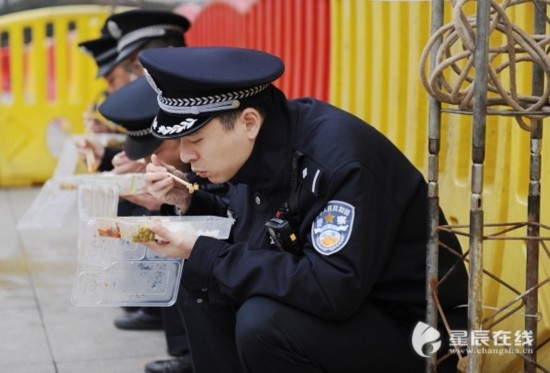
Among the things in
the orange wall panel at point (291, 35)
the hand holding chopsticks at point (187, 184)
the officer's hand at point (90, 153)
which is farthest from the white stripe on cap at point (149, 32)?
the hand holding chopsticks at point (187, 184)

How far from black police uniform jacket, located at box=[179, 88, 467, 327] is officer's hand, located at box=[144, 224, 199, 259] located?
0.9 inches

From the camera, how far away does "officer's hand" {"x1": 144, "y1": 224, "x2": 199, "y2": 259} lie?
2.83 metres

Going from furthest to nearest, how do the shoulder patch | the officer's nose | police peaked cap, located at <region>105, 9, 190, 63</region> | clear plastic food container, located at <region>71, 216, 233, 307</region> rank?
police peaked cap, located at <region>105, 9, 190, 63</region> < clear plastic food container, located at <region>71, 216, 233, 307</region> < the officer's nose < the shoulder patch

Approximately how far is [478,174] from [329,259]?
449mm

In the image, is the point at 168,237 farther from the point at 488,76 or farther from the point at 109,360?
the point at 109,360

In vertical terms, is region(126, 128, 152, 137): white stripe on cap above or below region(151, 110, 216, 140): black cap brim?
below

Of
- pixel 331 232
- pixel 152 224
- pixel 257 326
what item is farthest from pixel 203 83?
pixel 257 326

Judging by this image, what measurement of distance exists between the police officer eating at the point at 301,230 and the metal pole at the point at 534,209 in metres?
0.20

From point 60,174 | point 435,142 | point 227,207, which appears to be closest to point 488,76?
point 435,142

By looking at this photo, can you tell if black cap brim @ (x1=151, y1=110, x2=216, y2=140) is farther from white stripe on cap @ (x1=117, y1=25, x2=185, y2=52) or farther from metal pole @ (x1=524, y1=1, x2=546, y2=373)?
white stripe on cap @ (x1=117, y1=25, x2=185, y2=52)

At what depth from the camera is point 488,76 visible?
8.13ft

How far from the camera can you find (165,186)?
10.6ft

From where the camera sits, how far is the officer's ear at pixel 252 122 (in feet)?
9.28

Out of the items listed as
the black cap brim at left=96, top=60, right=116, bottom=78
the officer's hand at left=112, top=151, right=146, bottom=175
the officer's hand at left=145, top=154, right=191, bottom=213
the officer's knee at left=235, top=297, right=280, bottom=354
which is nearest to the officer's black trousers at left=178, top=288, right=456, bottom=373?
the officer's knee at left=235, top=297, right=280, bottom=354
